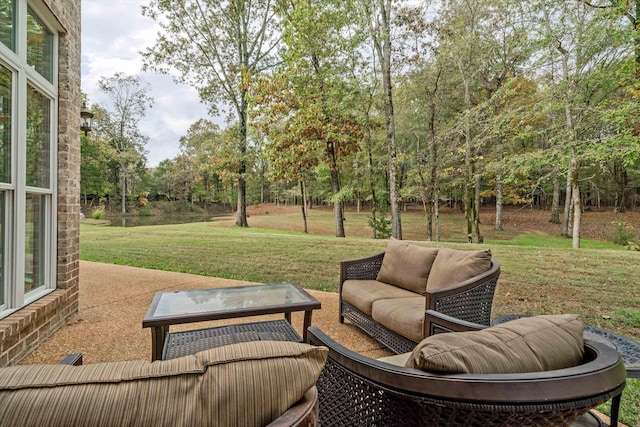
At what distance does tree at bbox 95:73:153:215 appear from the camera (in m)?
22.7

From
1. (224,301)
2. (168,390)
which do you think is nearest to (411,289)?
(224,301)

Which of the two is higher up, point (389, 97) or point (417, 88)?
point (417, 88)

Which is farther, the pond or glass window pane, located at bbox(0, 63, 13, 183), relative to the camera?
the pond

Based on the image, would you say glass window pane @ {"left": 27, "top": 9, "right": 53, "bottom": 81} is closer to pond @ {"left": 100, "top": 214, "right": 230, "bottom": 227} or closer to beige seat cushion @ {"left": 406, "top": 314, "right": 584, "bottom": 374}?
beige seat cushion @ {"left": 406, "top": 314, "right": 584, "bottom": 374}

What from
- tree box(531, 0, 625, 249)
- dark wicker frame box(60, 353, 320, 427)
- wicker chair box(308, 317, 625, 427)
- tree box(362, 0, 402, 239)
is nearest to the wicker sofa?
wicker chair box(308, 317, 625, 427)

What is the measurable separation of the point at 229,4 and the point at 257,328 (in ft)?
44.7

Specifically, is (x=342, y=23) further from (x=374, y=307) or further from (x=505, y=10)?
(x=374, y=307)

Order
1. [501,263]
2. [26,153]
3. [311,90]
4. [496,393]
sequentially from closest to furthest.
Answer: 1. [496,393]
2. [26,153]
3. [501,263]
4. [311,90]

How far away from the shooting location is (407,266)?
3168 mm

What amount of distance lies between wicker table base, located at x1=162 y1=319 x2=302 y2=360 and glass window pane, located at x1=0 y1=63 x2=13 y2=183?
1.67 metres

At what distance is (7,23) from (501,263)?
675 centimetres

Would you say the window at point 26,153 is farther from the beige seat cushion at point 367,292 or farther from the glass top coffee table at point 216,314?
the beige seat cushion at point 367,292

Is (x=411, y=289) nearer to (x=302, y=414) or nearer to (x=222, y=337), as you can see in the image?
(x=222, y=337)

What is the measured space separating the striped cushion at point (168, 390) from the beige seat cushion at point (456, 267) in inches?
81.4
